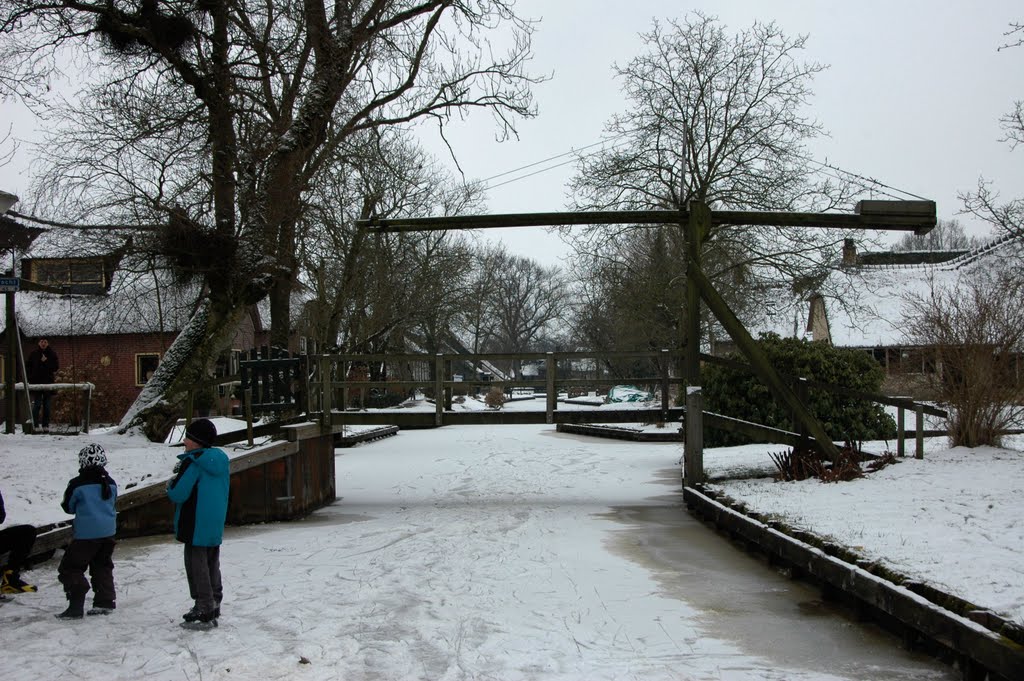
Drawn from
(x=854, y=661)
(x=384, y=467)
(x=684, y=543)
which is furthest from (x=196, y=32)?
(x=854, y=661)

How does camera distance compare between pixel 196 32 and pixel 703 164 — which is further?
pixel 703 164

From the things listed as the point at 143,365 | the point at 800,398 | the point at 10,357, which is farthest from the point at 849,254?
the point at 143,365

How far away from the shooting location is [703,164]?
28.5 meters

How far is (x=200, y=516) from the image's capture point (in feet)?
21.5

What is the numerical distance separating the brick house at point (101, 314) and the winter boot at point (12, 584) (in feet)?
22.2

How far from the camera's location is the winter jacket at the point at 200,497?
653 centimetres

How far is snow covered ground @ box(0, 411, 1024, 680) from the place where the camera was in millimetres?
5766

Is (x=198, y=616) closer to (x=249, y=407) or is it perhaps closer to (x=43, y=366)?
(x=249, y=407)

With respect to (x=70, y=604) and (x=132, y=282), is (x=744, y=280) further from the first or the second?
(x=70, y=604)

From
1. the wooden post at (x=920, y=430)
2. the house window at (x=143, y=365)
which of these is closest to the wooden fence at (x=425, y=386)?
the wooden post at (x=920, y=430)

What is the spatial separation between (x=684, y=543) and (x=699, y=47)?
20654mm

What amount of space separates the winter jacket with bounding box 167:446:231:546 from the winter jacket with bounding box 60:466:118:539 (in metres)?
0.55

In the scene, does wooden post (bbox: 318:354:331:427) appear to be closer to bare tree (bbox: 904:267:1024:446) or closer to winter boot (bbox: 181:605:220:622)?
winter boot (bbox: 181:605:220:622)

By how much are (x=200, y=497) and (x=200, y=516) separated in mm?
137
